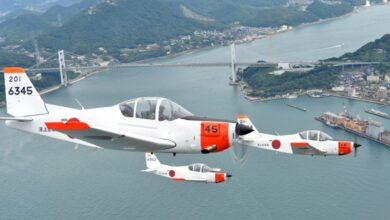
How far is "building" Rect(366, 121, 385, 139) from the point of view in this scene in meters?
27.2

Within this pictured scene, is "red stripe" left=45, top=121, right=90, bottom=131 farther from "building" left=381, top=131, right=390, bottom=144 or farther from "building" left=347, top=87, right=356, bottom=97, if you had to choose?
"building" left=347, top=87, right=356, bottom=97

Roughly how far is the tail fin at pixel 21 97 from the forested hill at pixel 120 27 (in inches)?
2499

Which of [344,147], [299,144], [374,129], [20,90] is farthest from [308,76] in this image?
[20,90]

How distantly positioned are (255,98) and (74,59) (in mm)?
35051

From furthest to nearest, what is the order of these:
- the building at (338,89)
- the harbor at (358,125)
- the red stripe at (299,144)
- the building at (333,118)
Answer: the building at (338,89)
the building at (333,118)
the harbor at (358,125)
the red stripe at (299,144)

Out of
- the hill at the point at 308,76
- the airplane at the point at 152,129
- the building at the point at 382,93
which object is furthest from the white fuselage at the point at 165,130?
the hill at the point at 308,76

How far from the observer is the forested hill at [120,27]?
74062 mm

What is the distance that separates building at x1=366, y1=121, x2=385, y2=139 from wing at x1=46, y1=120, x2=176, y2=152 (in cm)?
2278

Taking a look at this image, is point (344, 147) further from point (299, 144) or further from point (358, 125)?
point (358, 125)

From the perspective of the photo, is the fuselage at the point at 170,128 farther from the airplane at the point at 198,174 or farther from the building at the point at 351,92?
the building at the point at 351,92

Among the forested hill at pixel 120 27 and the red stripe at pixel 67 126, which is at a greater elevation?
the forested hill at pixel 120 27

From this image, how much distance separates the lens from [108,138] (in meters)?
6.50

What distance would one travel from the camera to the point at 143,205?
20.5 meters

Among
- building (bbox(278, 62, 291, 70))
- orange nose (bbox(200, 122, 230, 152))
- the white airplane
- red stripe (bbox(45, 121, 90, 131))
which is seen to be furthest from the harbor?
red stripe (bbox(45, 121, 90, 131))
